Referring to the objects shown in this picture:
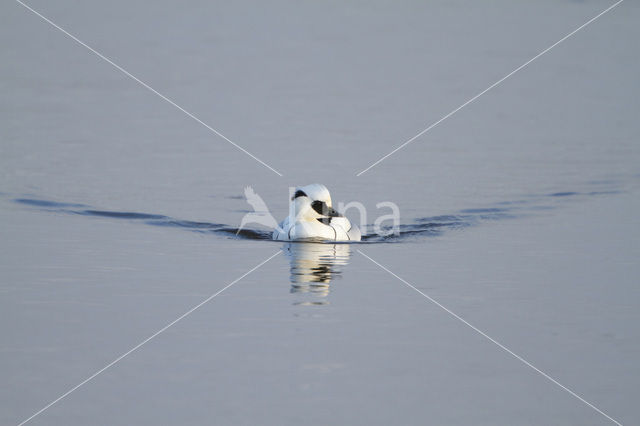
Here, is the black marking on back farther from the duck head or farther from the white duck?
the duck head

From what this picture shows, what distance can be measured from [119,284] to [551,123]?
16471 mm

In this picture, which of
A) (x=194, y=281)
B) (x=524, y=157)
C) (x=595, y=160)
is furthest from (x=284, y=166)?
(x=194, y=281)

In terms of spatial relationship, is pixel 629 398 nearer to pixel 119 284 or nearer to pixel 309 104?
pixel 119 284

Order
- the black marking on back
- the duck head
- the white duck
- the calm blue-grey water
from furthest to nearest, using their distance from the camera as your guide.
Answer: the black marking on back < the duck head < the white duck < the calm blue-grey water

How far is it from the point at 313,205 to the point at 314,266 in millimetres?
A: 2911

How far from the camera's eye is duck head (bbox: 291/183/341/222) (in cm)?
1781

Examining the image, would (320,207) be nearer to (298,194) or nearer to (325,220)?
(325,220)

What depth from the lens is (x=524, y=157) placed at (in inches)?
922

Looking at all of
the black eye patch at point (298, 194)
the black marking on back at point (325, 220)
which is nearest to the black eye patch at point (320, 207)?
the black marking on back at point (325, 220)

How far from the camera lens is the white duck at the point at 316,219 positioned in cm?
1767

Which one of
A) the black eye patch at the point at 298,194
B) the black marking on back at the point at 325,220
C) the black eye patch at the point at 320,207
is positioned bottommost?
the black marking on back at the point at 325,220

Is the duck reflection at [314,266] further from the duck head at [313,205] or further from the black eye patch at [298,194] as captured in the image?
the black eye patch at [298,194]

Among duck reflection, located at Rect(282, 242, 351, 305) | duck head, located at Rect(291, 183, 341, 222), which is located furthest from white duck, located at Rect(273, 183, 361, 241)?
duck reflection, located at Rect(282, 242, 351, 305)

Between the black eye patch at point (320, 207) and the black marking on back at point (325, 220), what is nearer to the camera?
the black eye patch at point (320, 207)
